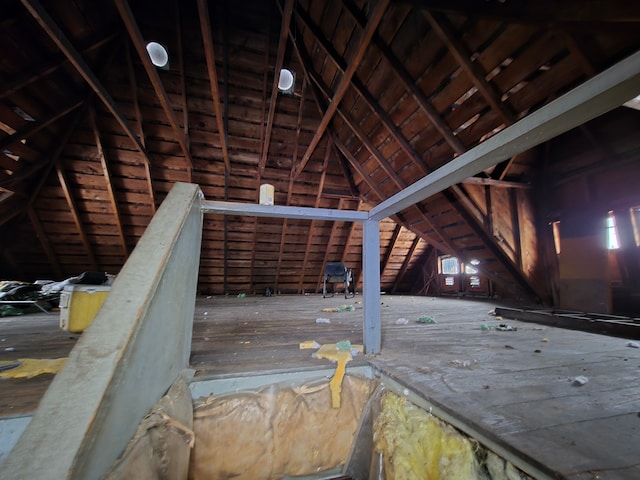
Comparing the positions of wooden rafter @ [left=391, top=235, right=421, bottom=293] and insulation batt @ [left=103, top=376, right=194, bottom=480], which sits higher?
wooden rafter @ [left=391, top=235, right=421, bottom=293]

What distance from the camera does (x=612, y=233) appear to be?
3.70m

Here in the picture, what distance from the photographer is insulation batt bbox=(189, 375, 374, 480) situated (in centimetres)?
123

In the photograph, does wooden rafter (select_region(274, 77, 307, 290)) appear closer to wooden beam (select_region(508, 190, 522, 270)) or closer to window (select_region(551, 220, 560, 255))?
wooden beam (select_region(508, 190, 522, 270))

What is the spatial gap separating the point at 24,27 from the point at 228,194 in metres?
3.24

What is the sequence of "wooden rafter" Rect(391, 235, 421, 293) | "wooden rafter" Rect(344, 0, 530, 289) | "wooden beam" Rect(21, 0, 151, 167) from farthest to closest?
"wooden rafter" Rect(391, 235, 421, 293) → "wooden rafter" Rect(344, 0, 530, 289) → "wooden beam" Rect(21, 0, 151, 167)

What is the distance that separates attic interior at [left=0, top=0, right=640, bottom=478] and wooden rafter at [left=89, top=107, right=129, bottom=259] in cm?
5

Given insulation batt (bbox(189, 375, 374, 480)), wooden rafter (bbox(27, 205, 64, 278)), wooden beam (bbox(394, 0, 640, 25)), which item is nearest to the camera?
insulation batt (bbox(189, 375, 374, 480))

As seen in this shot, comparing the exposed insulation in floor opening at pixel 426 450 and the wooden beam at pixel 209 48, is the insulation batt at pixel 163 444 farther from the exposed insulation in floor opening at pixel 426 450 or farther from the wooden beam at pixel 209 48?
the wooden beam at pixel 209 48

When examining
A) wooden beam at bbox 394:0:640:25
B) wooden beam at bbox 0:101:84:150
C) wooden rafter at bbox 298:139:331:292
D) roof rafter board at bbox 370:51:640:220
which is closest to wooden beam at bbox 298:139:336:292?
wooden rafter at bbox 298:139:331:292

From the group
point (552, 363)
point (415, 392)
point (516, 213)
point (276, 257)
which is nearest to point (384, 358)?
point (415, 392)

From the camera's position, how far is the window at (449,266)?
23.6 ft

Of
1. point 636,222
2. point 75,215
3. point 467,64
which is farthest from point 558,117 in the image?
point 75,215

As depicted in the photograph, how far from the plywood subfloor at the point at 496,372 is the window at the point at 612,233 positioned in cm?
219

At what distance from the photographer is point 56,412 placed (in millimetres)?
661
